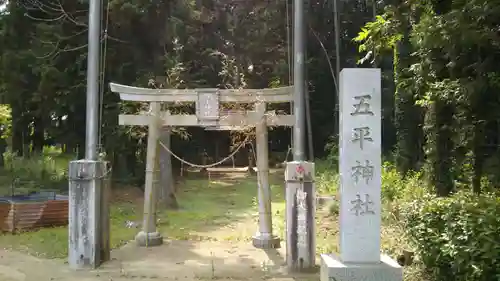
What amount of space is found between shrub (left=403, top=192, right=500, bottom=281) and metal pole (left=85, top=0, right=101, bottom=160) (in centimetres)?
490

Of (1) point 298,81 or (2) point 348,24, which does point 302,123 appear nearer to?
(1) point 298,81

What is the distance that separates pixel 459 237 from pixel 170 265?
15.7 feet

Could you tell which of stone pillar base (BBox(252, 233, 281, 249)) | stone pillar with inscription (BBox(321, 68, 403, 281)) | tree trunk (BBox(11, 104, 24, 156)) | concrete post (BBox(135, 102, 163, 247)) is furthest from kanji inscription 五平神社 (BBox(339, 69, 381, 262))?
tree trunk (BBox(11, 104, 24, 156))

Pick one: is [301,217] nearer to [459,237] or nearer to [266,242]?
[266,242]

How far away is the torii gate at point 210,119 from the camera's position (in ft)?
29.6

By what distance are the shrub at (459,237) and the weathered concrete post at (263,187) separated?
3.59m

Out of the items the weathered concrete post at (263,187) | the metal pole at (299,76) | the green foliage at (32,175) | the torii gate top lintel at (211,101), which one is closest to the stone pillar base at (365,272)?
the metal pole at (299,76)

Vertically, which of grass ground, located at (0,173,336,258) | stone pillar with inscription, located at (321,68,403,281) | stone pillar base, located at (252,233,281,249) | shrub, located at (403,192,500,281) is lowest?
grass ground, located at (0,173,336,258)

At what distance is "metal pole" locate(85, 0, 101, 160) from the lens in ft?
26.1

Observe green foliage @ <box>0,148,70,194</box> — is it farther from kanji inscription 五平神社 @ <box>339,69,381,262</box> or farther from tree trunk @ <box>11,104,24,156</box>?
kanji inscription 五平神社 @ <box>339,69,381,262</box>

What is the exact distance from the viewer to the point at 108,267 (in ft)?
25.9

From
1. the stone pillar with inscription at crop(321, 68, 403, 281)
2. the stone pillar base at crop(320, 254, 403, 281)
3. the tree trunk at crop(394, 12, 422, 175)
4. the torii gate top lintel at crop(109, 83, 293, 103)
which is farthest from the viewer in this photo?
the tree trunk at crop(394, 12, 422, 175)

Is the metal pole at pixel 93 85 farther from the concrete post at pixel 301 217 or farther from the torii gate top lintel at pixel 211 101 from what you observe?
the concrete post at pixel 301 217

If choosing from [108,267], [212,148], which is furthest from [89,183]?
[212,148]
